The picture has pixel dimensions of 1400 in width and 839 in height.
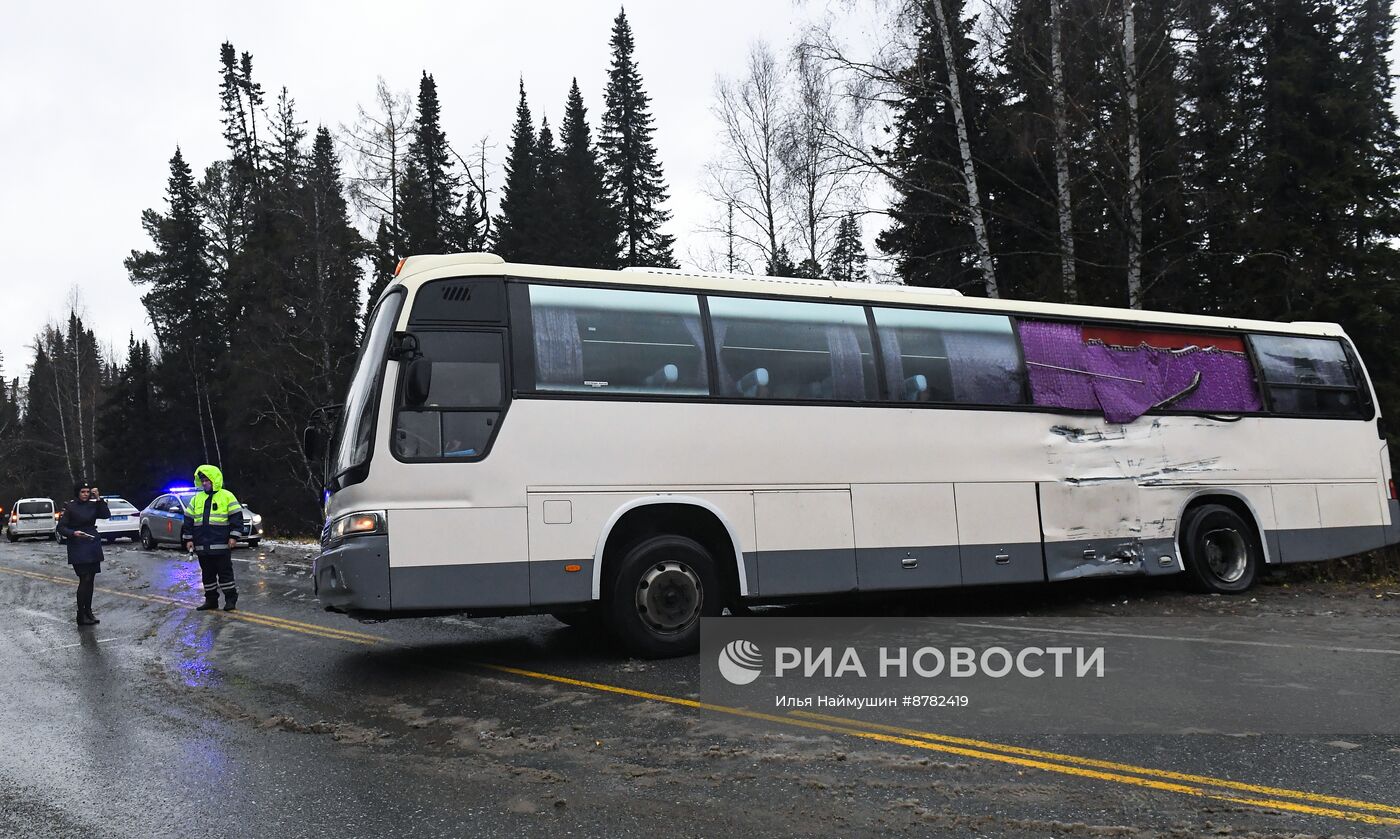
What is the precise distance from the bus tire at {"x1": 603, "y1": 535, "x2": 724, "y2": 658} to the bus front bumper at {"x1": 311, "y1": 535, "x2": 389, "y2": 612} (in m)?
1.76

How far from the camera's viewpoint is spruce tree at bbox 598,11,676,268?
48.6m

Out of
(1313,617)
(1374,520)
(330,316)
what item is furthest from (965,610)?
(330,316)

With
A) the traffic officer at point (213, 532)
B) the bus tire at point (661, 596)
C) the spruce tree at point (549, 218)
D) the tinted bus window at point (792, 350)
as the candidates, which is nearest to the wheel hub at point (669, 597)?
the bus tire at point (661, 596)

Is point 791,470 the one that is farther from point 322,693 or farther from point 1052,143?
point 1052,143

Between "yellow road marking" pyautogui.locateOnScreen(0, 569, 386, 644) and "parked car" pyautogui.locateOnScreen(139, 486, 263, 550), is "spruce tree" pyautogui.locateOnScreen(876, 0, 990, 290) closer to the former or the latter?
"yellow road marking" pyautogui.locateOnScreen(0, 569, 386, 644)

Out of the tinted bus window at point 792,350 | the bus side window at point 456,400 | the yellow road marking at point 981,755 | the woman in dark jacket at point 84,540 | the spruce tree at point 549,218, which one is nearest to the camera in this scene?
the yellow road marking at point 981,755

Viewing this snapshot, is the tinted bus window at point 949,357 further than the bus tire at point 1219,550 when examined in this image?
No

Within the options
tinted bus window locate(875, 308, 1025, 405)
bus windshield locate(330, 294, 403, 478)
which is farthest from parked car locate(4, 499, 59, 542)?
tinted bus window locate(875, 308, 1025, 405)

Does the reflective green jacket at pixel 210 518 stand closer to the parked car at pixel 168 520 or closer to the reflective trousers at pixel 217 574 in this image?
the reflective trousers at pixel 217 574

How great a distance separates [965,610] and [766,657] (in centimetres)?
354

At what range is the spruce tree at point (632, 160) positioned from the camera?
159ft

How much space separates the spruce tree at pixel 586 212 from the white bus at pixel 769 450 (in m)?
33.4

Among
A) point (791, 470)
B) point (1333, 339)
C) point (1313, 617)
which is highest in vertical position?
point (1333, 339)

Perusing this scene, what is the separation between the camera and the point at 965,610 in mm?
10781
